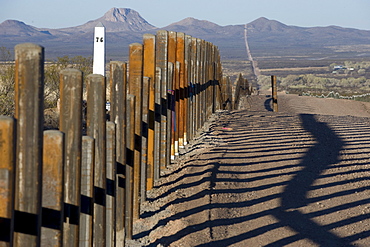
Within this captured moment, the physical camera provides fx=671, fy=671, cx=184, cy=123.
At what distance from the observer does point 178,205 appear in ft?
21.1

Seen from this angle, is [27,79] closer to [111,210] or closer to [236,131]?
[111,210]

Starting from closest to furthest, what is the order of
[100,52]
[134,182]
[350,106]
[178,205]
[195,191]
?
[134,182], [178,205], [195,191], [100,52], [350,106]

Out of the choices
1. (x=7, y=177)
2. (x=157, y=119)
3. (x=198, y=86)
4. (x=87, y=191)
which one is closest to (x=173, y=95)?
(x=157, y=119)

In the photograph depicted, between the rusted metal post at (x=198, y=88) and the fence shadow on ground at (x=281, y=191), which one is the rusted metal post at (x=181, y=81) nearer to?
the fence shadow on ground at (x=281, y=191)

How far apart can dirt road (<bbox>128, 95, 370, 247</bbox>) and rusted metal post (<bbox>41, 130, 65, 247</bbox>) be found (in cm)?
204

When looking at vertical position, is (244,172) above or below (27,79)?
below

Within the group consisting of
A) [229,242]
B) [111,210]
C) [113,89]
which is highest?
[113,89]

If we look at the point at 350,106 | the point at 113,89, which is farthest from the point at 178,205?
the point at 350,106

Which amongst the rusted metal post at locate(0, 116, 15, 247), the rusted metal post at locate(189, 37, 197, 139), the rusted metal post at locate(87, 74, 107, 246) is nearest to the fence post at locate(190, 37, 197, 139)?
the rusted metal post at locate(189, 37, 197, 139)

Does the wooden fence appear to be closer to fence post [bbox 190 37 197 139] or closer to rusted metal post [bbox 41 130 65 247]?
rusted metal post [bbox 41 130 65 247]

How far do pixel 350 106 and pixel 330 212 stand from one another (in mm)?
18700

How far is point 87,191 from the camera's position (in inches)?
158

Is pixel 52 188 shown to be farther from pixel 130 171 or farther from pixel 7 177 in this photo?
pixel 130 171

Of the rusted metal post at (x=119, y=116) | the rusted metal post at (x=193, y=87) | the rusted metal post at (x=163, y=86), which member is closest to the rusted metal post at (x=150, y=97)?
the rusted metal post at (x=163, y=86)
